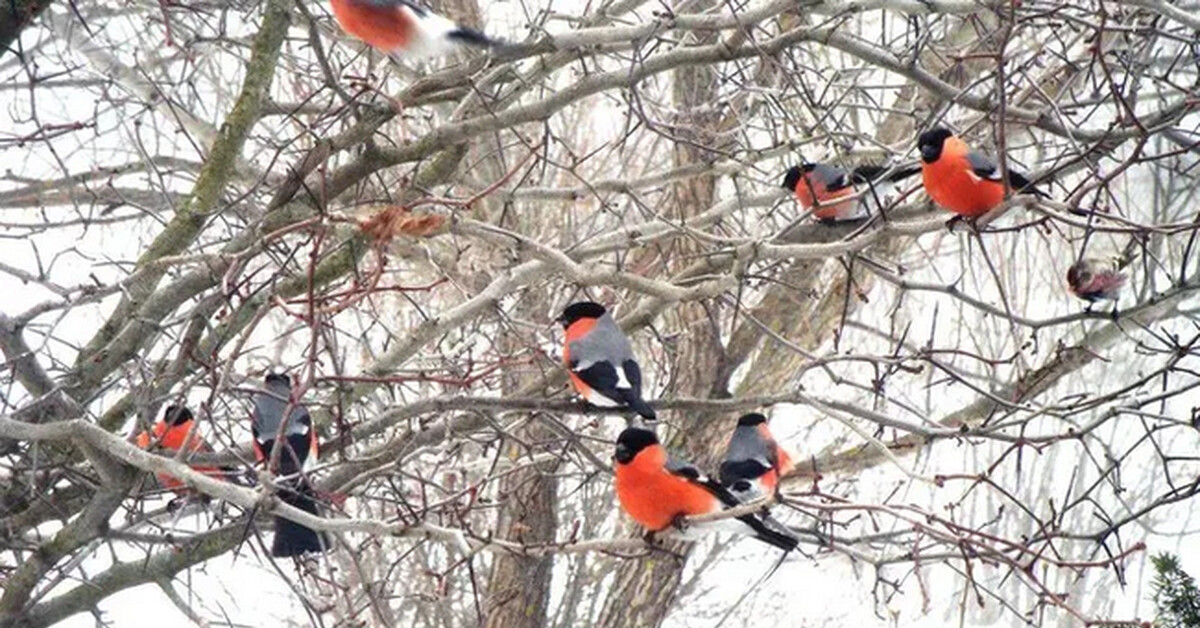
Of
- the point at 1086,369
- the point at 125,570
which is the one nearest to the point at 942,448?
the point at 1086,369

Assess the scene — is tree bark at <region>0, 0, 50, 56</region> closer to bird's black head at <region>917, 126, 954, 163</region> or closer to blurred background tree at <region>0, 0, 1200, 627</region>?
blurred background tree at <region>0, 0, 1200, 627</region>

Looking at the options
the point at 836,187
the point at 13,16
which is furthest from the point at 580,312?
the point at 13,16

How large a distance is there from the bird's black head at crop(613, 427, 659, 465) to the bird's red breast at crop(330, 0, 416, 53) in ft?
4.58

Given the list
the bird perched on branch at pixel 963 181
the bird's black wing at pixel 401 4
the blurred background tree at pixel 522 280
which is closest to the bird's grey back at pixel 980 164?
the bird perched on branch at pixel 963 181

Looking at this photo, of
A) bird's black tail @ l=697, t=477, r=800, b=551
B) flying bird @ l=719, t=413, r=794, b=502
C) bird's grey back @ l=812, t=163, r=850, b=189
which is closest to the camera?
bird's black tail @ l=697, t=477, r=800, b=551

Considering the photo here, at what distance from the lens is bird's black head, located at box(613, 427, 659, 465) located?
4.23 m

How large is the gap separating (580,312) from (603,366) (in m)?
0.50

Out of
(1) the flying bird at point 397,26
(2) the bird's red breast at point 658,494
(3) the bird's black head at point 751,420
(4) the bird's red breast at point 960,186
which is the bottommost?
(2) the bird's red breast at point 658,494

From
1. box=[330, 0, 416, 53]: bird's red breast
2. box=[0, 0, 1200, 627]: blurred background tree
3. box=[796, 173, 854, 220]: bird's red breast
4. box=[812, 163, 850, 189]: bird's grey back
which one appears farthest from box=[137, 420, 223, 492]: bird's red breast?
box=[812, 163, 850, 189]: bird's grey back

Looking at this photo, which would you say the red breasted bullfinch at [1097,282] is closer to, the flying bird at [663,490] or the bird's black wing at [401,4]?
the flying bird at [663,490]

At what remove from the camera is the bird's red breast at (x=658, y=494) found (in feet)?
13.5

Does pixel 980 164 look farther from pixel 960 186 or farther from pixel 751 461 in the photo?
pixel 751 461

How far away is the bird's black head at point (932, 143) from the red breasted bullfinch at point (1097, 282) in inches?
27.0

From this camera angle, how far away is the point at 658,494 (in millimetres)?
4129
